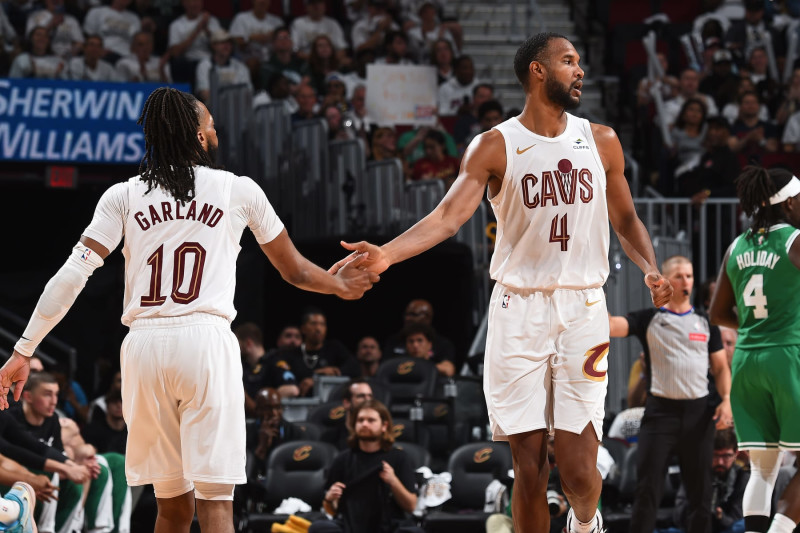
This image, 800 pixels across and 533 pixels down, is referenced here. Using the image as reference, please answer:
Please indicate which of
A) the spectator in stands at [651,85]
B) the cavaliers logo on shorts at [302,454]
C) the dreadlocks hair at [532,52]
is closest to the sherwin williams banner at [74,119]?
the cavaliers logo on shorts at [302,454]

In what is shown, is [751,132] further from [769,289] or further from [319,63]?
[769,289]

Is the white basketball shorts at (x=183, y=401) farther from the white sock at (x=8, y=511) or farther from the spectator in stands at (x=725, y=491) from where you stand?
the spectator in stands at (x=725, y=491)

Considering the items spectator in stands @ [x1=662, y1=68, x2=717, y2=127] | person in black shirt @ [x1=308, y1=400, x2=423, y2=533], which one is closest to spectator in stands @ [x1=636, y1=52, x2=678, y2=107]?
spectator in stands @ [x1=662, y1=68, x2=717, y2=127]

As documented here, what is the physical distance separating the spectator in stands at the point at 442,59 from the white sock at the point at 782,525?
33.0 feet

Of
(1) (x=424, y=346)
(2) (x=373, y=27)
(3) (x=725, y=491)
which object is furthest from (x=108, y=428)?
(2) (x=373, y=27)

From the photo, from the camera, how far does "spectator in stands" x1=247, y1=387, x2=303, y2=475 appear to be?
10.8m

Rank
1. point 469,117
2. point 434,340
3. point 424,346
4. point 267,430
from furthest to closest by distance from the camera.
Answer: point 469,117 → point 434,340 → point 424,346 → point 267,430

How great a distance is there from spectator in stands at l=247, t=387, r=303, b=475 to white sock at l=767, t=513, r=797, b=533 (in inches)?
200

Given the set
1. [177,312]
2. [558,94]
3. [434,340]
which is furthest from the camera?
[434,340]

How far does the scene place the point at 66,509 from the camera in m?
9.58

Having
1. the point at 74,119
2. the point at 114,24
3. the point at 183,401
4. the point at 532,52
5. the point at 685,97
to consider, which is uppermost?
the point at 114,24

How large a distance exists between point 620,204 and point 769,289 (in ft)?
5.60

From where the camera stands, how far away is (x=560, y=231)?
5504mm

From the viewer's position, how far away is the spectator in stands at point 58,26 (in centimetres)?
1486
